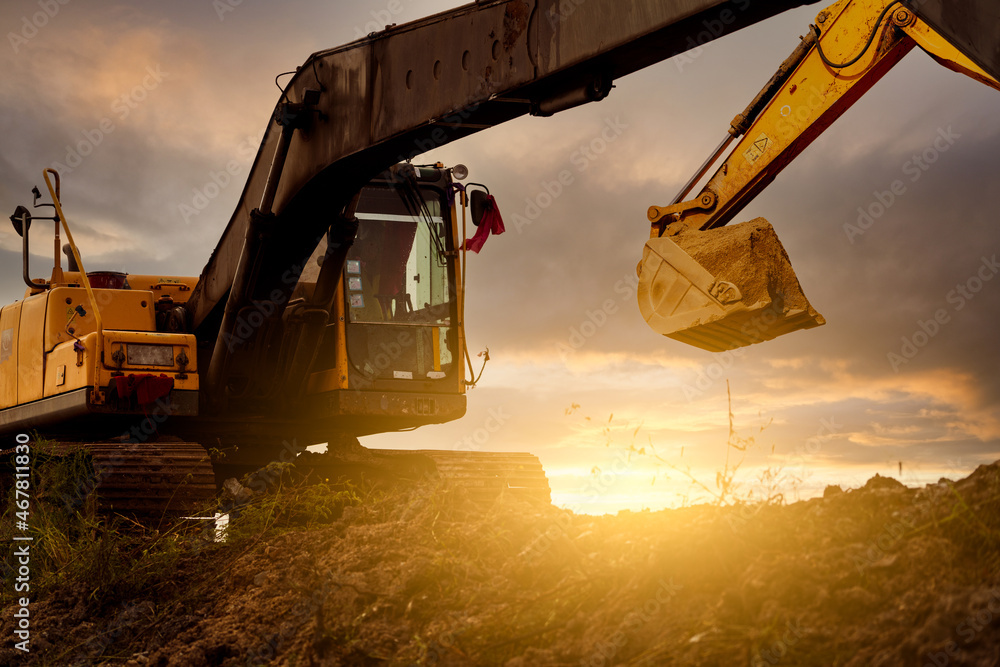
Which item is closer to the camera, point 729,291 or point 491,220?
point 729,291

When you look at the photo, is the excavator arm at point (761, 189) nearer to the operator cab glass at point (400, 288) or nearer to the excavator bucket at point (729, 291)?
the excavator bucket at point (729, 291)

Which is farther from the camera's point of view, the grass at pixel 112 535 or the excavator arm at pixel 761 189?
the grass at pixel 112 535

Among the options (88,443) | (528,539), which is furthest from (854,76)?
(88,443)

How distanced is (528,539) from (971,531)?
77.0 inches

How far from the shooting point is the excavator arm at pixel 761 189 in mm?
4930

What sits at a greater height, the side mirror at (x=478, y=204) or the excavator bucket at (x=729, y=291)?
the side mirror at (x=478, y=204)

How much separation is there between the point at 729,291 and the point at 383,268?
12.6 ft

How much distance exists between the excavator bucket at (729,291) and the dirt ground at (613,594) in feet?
4.39

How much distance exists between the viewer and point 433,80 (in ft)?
18.1

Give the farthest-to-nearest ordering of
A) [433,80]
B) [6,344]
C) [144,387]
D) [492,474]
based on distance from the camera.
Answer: [6,344]
[492,474]
[144,387]
[433,80]

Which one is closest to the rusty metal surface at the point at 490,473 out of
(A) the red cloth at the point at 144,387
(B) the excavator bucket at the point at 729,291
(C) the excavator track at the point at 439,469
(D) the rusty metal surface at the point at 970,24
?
(C) the excavator track at the point at 439,469

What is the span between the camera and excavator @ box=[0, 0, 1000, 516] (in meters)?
4.79

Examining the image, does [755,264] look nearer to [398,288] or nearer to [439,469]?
[398,288]

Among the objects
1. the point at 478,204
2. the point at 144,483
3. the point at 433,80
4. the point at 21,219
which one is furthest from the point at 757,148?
the point at 21,219
